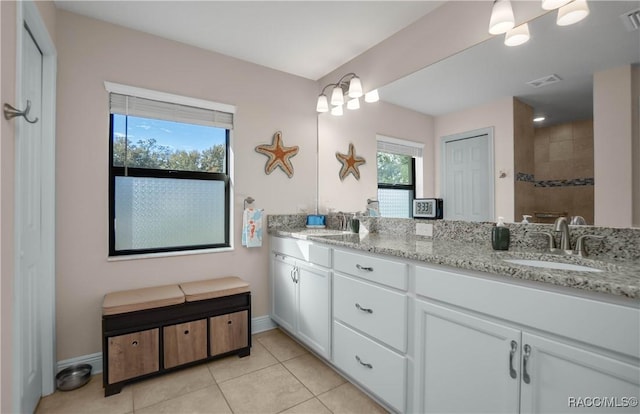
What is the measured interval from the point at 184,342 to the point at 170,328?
0.48ft

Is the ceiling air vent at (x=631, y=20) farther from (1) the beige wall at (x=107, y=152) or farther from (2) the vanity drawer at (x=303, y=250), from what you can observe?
(1) the beige wall at (x=107, y=152)

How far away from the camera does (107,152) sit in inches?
84.5

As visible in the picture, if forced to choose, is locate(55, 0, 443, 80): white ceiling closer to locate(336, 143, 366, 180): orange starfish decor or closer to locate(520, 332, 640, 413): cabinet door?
locate(336, 143, 366, 180): orange starfish decor

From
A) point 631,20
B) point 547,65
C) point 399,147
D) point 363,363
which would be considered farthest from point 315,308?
point 631,20

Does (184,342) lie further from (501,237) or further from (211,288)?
(501,237)

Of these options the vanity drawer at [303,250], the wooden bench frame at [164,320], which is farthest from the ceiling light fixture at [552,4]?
the wooden bench frame at [164,320]

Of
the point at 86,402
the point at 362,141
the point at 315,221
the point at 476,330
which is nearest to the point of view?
the point at 476,330

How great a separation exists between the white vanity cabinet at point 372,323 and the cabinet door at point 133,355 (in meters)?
1.19

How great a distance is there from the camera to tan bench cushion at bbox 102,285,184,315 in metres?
1.84

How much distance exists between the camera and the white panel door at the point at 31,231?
149 centimetres

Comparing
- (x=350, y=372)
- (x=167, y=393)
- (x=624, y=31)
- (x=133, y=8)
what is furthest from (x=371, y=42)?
(x=167, y=393)

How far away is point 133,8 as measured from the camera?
2.01m

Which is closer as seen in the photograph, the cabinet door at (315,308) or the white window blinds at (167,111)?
the cabinet door at (315,308)

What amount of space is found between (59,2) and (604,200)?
3280mm
